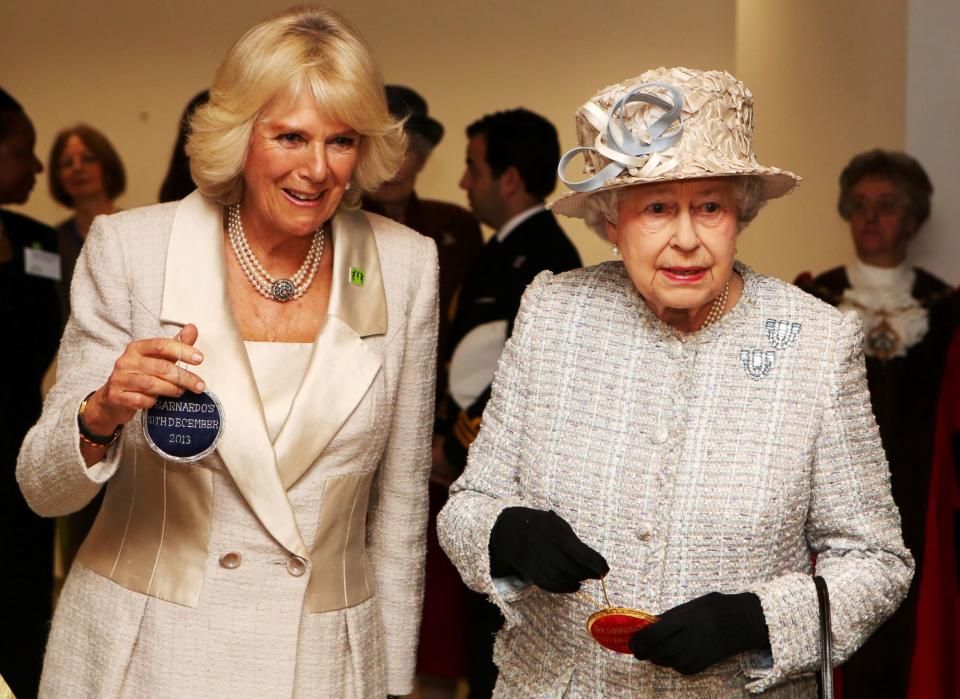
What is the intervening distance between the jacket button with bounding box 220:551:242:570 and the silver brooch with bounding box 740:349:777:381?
35.4 inches

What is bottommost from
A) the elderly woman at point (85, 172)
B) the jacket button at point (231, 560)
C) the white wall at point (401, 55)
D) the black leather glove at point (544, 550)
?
the jacket button at point (231, 560)

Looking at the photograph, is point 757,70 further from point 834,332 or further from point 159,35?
point 834,332

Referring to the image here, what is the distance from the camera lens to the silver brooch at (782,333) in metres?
2.09

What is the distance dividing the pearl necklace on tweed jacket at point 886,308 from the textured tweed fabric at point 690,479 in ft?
6.19

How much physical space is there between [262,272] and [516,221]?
1.83 meters

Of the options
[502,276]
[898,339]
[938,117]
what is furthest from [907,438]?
[502,276]

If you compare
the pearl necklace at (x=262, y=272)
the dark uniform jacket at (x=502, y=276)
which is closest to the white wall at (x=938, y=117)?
the dark uniform jacket at (x=502, y=276)

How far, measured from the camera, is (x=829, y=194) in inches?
174

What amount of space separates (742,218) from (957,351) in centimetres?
105

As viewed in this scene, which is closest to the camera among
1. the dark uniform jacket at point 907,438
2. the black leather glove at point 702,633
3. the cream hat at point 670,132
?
the black leather glove at point 702,633

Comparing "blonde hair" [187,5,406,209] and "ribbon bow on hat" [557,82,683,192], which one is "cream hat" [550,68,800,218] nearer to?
"ribbon bow on hat" [557,82,683,192]

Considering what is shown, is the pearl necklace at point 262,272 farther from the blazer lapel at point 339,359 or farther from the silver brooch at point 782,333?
the silver brooch at point 782,333

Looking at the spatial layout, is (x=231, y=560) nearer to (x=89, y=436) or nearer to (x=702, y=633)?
(x=89, y=436)

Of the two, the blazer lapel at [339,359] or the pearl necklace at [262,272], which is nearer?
the blazer lapel at [339,359]
